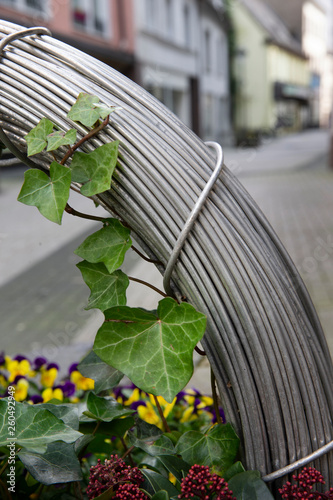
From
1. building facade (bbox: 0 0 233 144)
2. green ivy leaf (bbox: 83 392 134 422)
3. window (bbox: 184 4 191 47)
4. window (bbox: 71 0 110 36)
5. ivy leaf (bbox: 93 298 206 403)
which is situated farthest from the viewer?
window (bbox: 184 4 191 47)

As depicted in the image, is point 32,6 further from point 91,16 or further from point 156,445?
point 156,445

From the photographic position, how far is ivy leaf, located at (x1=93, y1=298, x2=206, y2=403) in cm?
85

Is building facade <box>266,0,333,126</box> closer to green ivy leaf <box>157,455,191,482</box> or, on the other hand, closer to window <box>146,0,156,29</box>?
window <box>146,0,156,29</box>

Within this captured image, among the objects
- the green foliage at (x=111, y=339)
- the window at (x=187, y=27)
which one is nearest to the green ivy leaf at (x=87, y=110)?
the green foliage at (x=111, y=339)

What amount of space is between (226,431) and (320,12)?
5239 cm

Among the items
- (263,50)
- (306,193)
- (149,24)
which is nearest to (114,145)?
(306,193)

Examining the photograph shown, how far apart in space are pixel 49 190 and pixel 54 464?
49cm

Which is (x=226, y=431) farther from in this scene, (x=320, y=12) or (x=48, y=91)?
(x=320, y=12)

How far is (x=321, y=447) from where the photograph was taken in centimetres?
94

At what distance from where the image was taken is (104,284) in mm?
955

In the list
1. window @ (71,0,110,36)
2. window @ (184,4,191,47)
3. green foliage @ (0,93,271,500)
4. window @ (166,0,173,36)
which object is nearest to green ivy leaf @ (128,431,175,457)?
green foliage @ (0,93,271,500)

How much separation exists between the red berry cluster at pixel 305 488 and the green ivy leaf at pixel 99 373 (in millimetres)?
383

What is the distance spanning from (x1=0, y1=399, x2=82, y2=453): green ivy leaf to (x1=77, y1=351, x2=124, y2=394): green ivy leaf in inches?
7.7

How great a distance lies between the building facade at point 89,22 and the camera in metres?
11.1
